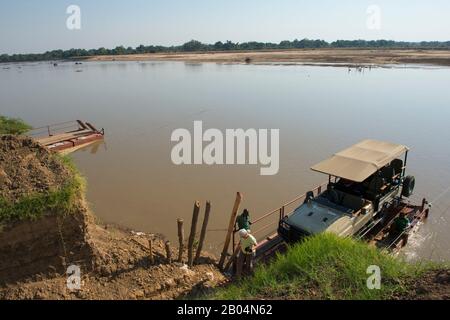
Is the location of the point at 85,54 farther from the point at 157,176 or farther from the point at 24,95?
the point at 157,176

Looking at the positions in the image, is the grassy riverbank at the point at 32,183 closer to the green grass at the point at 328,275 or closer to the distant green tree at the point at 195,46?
the green grass at the point at 328,275

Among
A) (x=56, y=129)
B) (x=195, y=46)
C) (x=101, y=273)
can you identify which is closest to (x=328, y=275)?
(x=101, y=273)

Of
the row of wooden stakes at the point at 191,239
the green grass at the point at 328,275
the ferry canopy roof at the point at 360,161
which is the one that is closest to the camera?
the green grass at the point at 328,275

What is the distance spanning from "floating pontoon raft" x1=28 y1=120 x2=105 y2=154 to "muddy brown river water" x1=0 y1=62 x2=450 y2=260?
0.86 meters

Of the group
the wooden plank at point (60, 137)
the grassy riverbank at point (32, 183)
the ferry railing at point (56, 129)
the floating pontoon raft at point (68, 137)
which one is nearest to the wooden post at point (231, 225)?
the grassy riverbank at point (32, 183)

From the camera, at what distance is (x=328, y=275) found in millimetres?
5879

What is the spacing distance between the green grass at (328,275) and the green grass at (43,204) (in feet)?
11.9

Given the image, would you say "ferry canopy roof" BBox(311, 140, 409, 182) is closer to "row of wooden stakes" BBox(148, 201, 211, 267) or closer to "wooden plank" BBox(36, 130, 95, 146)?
"row of wooden stakes" BBox(148, 201, 211, 267)

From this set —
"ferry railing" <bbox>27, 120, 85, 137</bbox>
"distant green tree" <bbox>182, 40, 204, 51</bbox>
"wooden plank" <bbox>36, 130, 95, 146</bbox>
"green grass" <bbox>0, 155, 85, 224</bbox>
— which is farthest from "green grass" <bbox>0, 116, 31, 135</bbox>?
"distant green tree" <bbox>182, 40, 204, 51</bbox>

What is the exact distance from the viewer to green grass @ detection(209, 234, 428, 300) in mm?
5430

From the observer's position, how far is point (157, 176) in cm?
1638

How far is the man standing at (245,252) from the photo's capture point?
26.2ft
